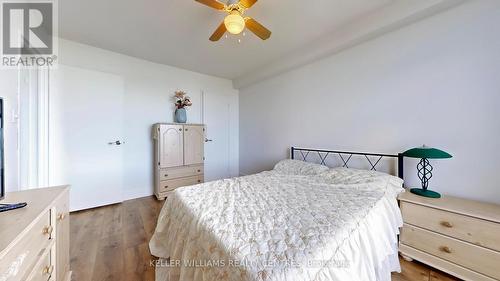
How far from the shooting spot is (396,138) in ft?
6.93

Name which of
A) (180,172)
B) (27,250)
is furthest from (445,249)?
(180,172)

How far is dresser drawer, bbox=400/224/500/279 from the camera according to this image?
1332 mm

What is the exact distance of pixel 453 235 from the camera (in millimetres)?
1478

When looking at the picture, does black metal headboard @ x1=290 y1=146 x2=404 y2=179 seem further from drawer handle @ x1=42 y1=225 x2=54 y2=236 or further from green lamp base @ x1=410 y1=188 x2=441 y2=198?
drawer handle @ x1=42 y1=225 x2=54 y2=236

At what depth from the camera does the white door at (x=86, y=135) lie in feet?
8.49

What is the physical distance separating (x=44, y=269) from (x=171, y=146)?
2.43 metres

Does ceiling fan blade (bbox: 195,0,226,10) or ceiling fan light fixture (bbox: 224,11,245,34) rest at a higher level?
ceiling fan blade (bbox: 195,0,226,10)

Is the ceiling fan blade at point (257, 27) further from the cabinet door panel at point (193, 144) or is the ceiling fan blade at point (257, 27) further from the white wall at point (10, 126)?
the cabinet door panel at point (193, 144)

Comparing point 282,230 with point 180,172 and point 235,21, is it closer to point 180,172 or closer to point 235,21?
point 235,21

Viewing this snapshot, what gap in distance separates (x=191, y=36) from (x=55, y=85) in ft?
6.51

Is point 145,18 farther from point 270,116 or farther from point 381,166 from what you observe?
point 381,166

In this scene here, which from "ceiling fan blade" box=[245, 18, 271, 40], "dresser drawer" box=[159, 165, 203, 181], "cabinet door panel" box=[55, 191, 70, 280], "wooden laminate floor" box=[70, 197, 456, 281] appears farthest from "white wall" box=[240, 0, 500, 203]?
"cabinet door panel" box=[55, 191, 70, 280]

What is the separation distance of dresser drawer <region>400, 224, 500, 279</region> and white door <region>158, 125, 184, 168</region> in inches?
130

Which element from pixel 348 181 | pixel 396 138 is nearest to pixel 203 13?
pixel 348 181
